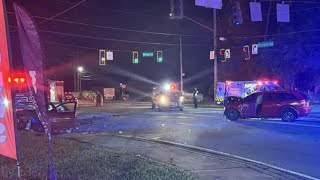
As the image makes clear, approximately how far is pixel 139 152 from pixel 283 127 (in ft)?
29.3

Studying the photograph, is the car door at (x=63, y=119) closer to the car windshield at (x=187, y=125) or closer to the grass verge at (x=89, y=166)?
the car windshield at (x=187, y=125)

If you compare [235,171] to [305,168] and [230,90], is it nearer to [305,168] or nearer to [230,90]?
[305,168]

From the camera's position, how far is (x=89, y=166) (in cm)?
951

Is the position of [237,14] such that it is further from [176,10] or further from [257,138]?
[257,138]

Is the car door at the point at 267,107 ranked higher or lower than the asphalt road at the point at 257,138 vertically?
higher

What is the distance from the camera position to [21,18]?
24.5ft

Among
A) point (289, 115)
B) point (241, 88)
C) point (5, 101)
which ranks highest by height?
point (241, 88)

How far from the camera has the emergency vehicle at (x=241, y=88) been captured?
35544 millimetres

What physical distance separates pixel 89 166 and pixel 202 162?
→ 2855 mm

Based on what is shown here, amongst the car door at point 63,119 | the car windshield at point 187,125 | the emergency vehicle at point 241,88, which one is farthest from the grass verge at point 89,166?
the emergency vehicle at point 241,88

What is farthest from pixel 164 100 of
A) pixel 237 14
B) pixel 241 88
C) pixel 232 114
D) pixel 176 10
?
pixel 176 10

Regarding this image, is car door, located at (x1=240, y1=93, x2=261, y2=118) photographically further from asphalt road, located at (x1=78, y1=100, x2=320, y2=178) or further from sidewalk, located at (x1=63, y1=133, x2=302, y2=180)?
sidewalk, located at (x1=63, y1=133, x2=302, y2=180)

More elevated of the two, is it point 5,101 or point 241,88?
point 241,88

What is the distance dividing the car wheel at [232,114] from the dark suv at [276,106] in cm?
24
